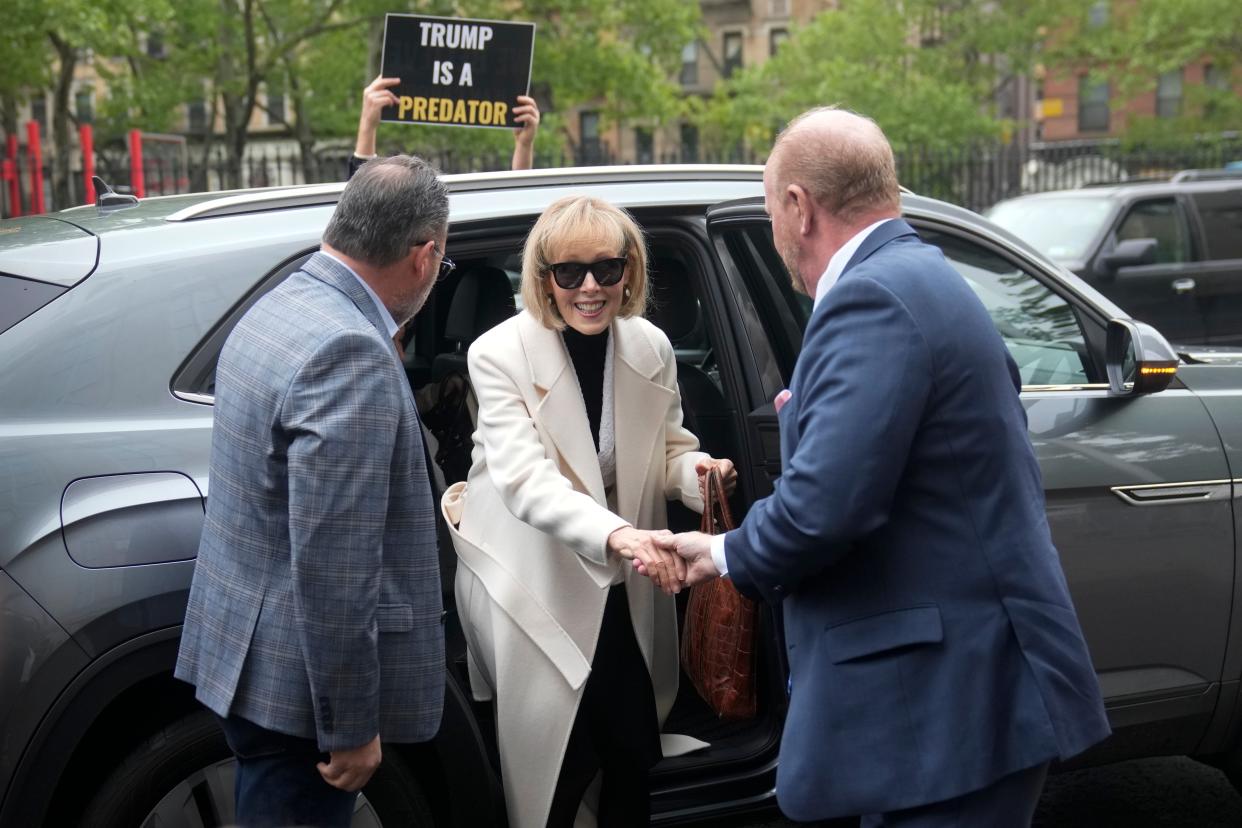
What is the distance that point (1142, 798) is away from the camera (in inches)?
181

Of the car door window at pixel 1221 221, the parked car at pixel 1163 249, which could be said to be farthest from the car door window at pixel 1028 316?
the car door window at pixel 1221 221

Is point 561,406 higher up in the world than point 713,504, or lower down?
higher up

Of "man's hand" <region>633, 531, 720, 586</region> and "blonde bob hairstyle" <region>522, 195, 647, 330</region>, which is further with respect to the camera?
"blonde bob hairstyle" <region>522, 195, 647, 330</region>

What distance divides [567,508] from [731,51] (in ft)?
164

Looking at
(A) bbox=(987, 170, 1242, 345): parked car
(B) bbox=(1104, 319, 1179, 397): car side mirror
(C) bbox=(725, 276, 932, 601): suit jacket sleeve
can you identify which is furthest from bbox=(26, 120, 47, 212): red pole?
(C) bbox=(725, 276, 932, 601): suit jacket sleeve

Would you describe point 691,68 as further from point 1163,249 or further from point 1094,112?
point 1163,249

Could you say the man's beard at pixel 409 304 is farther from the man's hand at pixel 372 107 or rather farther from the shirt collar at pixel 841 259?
the man's hand at pixel 372 107

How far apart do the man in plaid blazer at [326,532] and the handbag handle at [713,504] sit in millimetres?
891

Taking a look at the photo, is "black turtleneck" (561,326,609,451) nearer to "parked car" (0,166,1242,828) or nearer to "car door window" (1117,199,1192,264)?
"parked car" (0,166,1242,828)

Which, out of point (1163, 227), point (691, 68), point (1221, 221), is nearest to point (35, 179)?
point (1163, 227)

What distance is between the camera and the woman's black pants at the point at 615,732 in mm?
3256

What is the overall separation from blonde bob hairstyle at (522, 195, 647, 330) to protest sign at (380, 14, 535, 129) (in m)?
2.02

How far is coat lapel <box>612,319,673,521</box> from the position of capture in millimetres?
3254

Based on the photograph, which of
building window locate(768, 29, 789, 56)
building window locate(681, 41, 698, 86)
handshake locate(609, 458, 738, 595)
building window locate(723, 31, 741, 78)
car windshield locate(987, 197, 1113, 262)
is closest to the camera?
handshake locate(609, 458, 738, 595)
